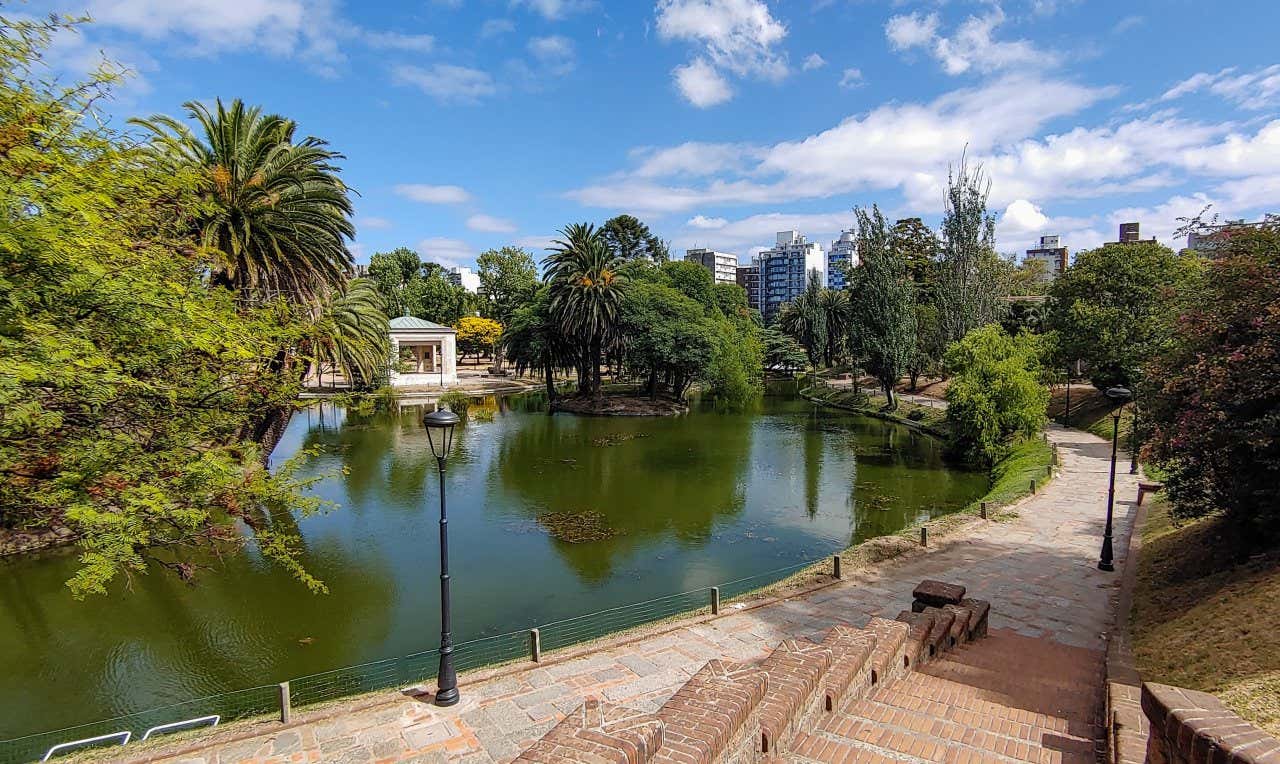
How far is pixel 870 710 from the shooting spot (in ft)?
21.6

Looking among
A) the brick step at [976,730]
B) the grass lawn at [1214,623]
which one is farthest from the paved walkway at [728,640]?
the brick step at [976,730]

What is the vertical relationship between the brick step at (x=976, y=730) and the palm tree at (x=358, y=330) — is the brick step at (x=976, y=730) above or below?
below

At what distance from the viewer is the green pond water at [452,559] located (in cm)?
1137

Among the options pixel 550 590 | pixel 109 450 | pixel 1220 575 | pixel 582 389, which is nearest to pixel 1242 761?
pixel 1220 575

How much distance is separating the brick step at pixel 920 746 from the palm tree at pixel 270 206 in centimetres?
1557

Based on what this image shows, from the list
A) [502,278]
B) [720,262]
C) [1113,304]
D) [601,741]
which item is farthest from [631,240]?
[720,262]

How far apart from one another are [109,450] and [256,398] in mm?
2393

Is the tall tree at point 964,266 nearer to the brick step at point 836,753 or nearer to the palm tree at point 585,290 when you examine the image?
the palm tree at point 585,290

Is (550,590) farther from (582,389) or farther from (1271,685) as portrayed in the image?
(582,389)

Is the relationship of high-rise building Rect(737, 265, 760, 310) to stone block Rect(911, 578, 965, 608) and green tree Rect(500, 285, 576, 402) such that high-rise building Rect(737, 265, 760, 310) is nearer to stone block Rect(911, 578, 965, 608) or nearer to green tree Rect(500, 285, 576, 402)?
green tree Rect(500, 285, 576, 402)

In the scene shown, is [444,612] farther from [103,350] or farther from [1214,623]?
[1214,623]

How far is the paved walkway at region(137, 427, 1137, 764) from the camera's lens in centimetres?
736

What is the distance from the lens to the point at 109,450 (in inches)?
262

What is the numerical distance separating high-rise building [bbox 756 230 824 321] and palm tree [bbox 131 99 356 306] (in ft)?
433
